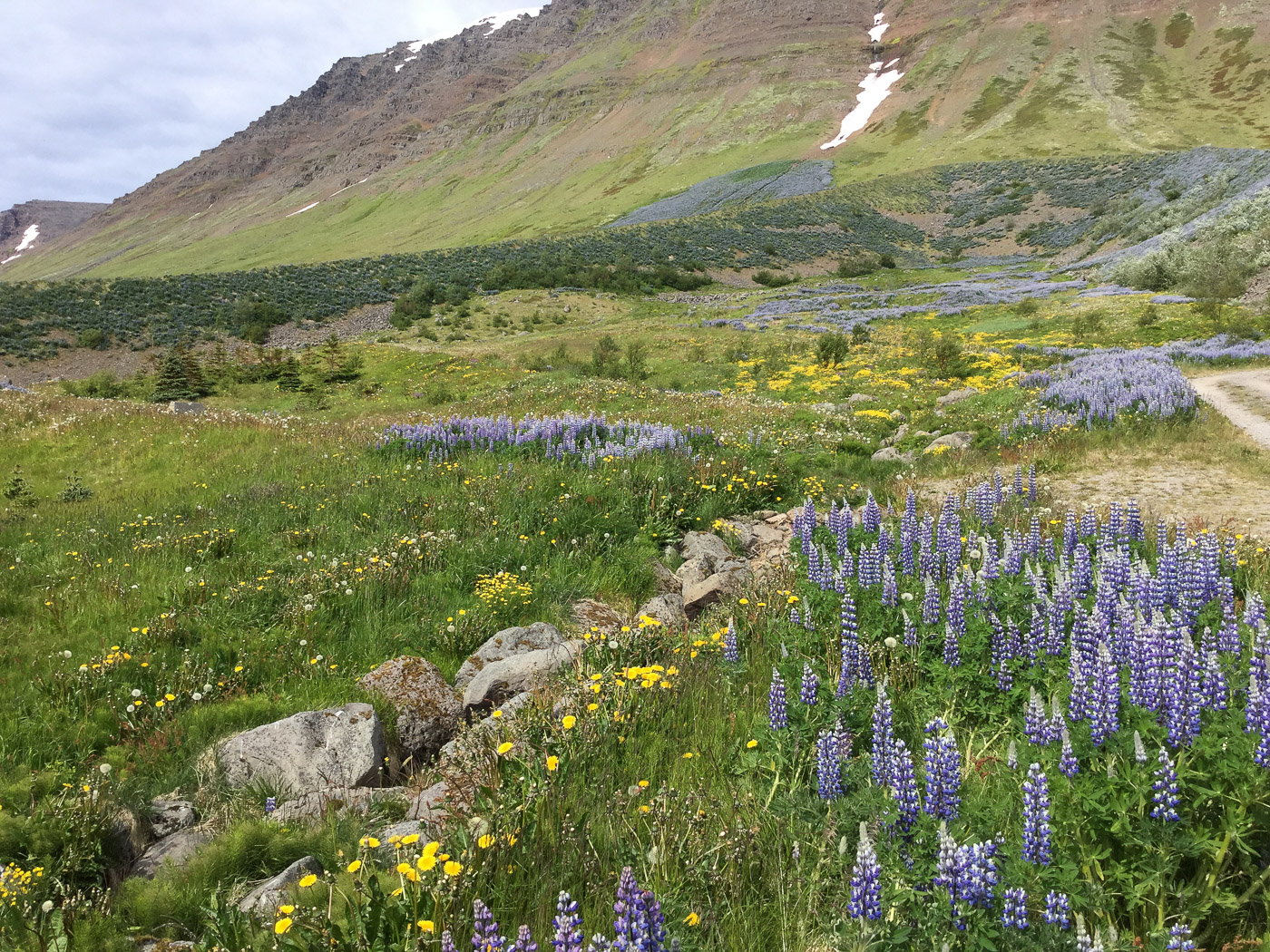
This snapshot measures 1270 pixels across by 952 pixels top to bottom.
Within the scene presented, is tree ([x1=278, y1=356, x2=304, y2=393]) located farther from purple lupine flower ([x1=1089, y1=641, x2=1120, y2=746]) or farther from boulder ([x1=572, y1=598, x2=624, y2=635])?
purple lupine flower ([x1=1089, y1=641, x2=1120, y2=746])

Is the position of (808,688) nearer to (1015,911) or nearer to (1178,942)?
(1015,911)

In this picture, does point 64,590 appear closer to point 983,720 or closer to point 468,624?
point 468,624

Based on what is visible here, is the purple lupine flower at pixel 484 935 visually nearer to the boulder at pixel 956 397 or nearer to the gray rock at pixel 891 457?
the gray rock at pixel 891 457

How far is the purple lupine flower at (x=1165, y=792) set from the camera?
2518 mm

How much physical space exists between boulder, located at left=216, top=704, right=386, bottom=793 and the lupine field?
14cm

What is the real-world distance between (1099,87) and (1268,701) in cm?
15186

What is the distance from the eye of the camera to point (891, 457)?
39.6 ft

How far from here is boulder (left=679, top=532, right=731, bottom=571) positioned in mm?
7480

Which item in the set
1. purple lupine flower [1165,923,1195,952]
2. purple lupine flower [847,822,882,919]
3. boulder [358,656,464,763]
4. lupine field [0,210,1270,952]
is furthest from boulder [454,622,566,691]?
purple lupine flower [1165,923,1195,952]

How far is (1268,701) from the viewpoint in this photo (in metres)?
2.61

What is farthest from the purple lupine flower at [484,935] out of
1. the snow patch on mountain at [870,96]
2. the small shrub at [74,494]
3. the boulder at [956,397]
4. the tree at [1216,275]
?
the snow patch on mountain at [870,96]

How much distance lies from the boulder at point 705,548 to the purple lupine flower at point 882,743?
13.8 feet

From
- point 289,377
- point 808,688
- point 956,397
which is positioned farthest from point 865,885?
point 289,377

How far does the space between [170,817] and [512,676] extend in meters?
2.06
